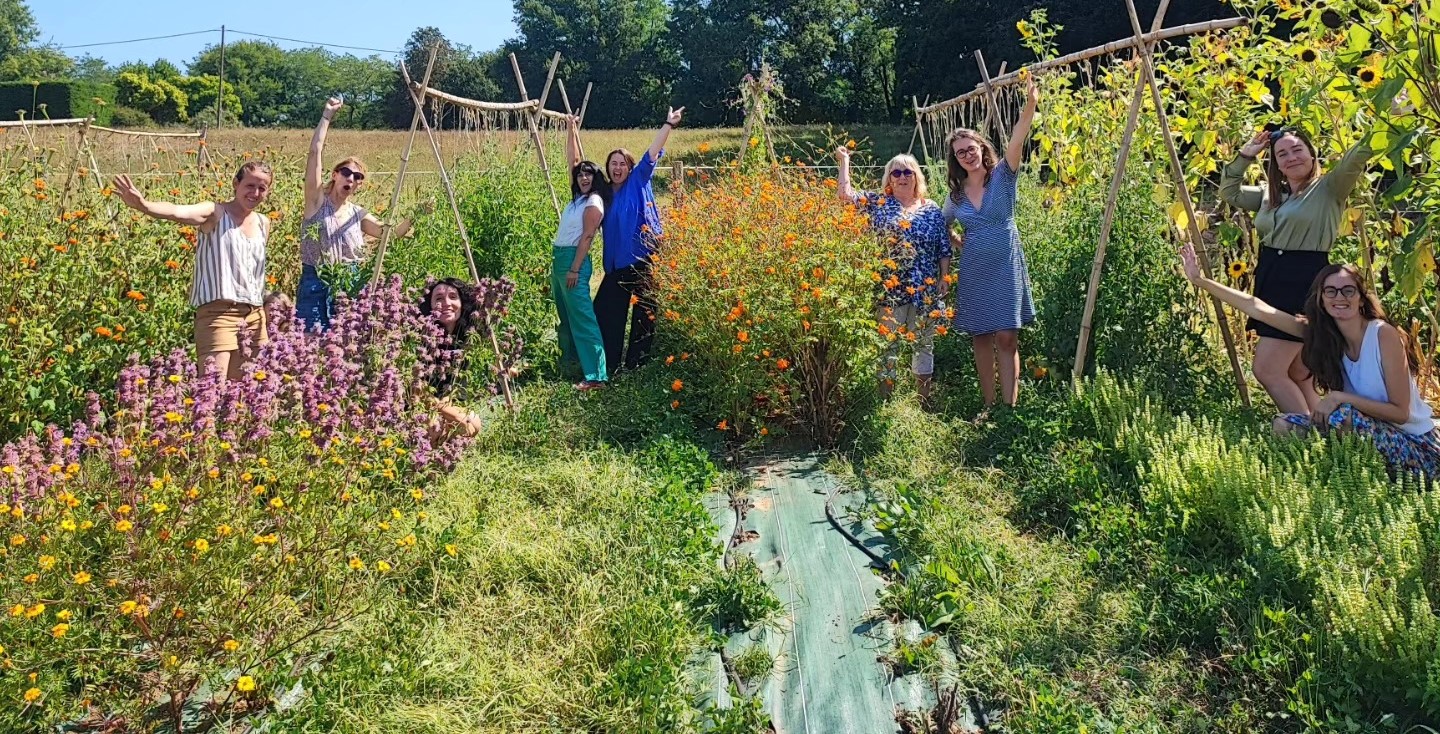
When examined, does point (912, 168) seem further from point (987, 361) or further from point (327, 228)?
point (327, 228)

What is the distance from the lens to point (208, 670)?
2.25 metres

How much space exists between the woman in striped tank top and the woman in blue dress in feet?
10.5

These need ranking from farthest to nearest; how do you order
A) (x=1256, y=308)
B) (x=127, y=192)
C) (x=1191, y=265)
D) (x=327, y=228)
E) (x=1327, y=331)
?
(x=327, y=228) → (x=1191, y=265) → (x=1256, y=308) → (x=127, y=192) → (x=1327, y=331)

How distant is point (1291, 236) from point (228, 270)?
451 cm

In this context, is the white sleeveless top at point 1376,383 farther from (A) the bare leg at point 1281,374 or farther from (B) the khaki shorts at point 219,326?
(B) the khaki shorts at point 219,326

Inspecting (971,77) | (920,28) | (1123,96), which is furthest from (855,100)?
(1123,96)

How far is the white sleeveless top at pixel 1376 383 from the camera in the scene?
341 cm

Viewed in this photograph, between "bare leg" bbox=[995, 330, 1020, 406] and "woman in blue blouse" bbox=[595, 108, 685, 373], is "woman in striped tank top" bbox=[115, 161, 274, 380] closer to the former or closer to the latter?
"woman in blue blouse" bbox=[595, 108, 685, 373]

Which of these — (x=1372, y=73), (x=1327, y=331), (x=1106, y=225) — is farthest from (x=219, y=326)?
(x=1372, y=73)

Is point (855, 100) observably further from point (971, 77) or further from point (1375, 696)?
point (1375, 696)

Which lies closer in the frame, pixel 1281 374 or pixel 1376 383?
pixel 1376 383

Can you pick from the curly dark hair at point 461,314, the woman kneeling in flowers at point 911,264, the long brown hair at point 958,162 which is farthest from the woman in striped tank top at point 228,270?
the long brown hair at point 958,162

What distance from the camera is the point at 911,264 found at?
15.1 feet

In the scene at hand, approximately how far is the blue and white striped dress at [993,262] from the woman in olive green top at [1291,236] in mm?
1005
